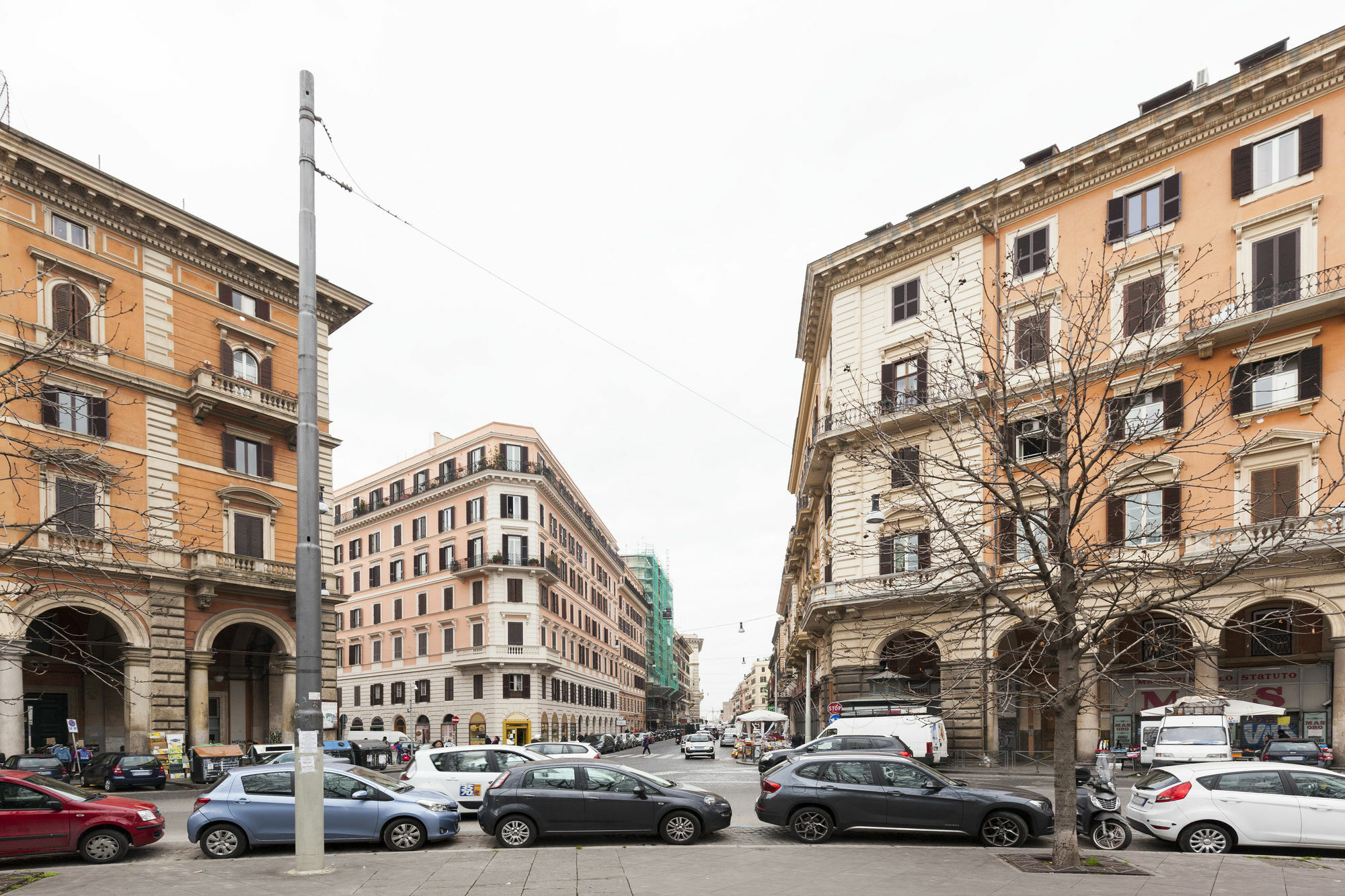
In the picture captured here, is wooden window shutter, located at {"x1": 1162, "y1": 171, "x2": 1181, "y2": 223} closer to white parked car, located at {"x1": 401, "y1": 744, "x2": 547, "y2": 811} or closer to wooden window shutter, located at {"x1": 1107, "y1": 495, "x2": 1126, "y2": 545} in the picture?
wooden window shutter, located at {"x1": 1107, "y1": 495, "x2": 1126, "y2": 545}

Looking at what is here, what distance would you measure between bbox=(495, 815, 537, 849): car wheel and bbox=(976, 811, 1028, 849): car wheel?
22.6ft

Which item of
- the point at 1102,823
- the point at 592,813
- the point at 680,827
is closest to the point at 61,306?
the point at 592,813

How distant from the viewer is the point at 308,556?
12055mm

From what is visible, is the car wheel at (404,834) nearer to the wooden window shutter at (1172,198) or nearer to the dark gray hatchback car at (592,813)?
the dark gray hatchback car at (592,813)

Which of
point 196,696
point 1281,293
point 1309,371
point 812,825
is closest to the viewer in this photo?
point 812,825

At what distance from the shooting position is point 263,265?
35750mm

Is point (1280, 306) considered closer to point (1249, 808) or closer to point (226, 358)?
point (1249, 808)

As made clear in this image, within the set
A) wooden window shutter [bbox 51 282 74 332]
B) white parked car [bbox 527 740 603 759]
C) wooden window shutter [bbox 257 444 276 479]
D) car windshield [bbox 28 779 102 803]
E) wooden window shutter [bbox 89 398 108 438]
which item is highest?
wooden window shutter [bbox 51 282 74 332]

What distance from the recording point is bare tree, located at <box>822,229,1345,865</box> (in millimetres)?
12883

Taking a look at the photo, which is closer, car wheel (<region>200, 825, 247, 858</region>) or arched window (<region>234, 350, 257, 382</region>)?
car wheel (<region>200, 825, 247, 858</region>)

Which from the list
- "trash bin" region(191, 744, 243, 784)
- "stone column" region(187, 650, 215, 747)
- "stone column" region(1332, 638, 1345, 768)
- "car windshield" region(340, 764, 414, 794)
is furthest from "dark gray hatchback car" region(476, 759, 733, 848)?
"stone column" region(187, 650, 215, 747)

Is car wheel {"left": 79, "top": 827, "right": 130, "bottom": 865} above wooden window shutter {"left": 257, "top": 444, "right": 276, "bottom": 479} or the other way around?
the other way around

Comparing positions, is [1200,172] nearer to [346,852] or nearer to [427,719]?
[346,852]

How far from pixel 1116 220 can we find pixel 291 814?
27.7 metres
